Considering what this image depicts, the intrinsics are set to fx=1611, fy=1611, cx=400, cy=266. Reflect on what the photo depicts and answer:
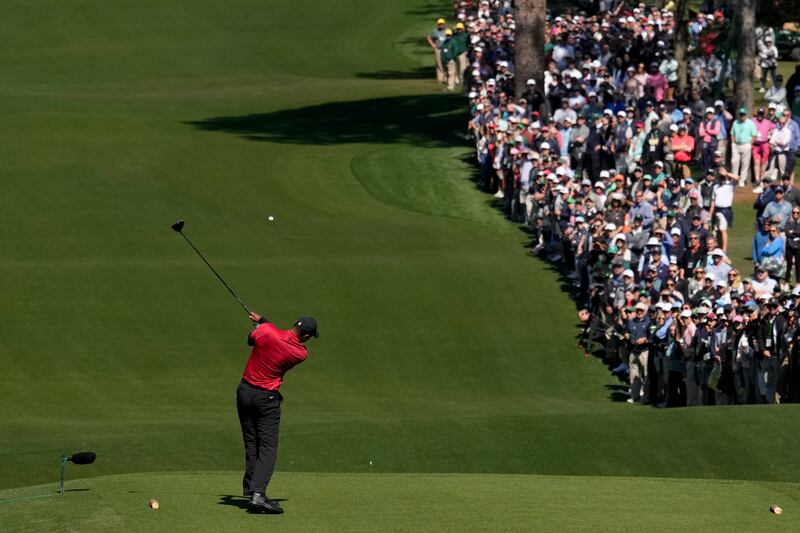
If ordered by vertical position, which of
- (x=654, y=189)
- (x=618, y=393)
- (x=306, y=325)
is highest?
(x=306, y=325)

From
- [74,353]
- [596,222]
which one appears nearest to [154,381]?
[74,353]

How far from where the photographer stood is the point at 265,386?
43.3 feet

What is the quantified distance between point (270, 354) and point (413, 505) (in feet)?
5.75

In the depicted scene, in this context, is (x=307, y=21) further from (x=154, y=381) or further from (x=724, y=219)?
(x=154, y=381)

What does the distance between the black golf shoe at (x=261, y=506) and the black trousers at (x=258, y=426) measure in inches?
11.0

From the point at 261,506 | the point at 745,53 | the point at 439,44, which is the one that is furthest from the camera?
the point at 439,44

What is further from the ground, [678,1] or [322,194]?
[678,1]

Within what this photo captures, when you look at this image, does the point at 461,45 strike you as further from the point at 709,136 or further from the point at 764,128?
the point at 764,128

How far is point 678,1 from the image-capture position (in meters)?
42.1

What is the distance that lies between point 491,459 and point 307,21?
51.7 m

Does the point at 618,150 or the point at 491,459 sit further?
the point at 618,150

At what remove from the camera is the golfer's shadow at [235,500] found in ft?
43.3

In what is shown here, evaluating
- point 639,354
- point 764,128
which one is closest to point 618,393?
point 639,354

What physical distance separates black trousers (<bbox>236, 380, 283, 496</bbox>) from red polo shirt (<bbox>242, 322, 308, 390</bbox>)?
0.28 feet
